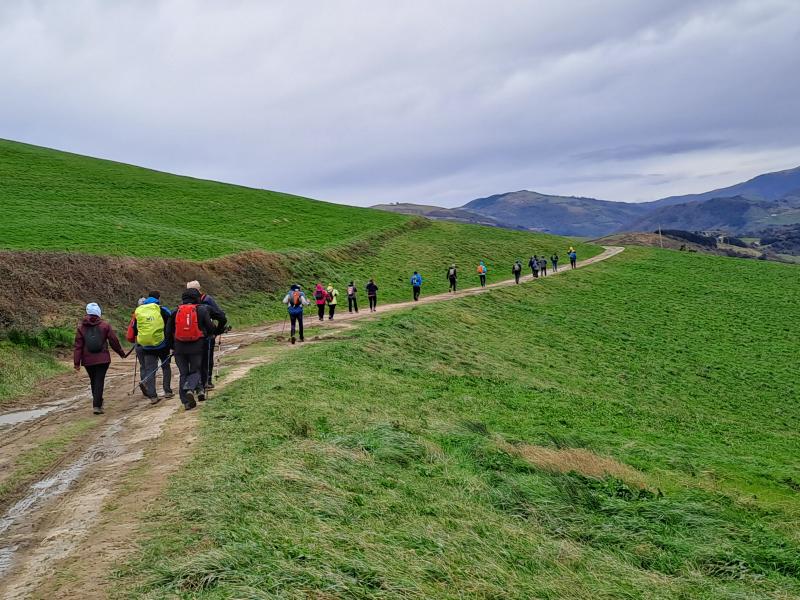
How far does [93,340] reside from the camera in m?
12.2

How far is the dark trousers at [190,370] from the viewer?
11547 millimetres

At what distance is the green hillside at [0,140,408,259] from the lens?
105 ft

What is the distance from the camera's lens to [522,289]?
42.0 meters

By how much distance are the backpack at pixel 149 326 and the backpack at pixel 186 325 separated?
178cm

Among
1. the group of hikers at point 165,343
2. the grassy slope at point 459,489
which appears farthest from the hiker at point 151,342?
the grassy slope at point 459,489

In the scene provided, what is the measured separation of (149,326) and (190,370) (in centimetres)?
210

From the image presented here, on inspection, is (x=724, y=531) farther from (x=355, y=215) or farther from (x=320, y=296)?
(x=355, y=215)

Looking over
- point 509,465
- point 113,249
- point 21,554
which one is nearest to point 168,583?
point 21,554

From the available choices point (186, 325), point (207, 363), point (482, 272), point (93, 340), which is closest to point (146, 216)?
point (482, 272)

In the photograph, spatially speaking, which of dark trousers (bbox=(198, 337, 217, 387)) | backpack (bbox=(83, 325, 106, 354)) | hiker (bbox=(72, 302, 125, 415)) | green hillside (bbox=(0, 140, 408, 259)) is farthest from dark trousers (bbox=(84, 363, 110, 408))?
green hillside (bbox=(0, 140, 408, 259))

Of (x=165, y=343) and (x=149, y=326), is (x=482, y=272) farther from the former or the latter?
(x=149, y=326)

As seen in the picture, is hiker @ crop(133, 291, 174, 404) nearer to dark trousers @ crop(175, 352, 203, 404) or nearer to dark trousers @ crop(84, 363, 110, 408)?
dark trousers @ crop(84, 363, 110, 408)

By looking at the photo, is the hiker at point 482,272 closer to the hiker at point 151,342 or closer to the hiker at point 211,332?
the hiker at point 211,332

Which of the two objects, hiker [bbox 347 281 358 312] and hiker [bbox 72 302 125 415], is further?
hiker [bbox 347 281 358 312]
